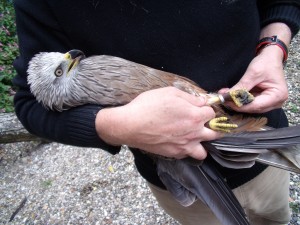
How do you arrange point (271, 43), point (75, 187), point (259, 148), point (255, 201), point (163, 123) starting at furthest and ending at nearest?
point (75, 187), point (255, 201), point (271, 43), point (259, 148), point (163, 123)

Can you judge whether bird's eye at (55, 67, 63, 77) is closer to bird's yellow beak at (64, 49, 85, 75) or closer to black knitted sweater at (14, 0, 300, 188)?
bird's yellow beak at (64, 49, 85, 75)

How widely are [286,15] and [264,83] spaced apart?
0.41 meters

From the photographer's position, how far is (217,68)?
5.18 feet

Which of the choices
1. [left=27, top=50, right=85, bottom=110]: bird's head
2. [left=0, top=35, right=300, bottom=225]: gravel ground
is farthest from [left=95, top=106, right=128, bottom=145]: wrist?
[left=0, top=35, right=300, bottom=225]: gravel ground

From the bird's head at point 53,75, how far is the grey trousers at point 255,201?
0.73 m

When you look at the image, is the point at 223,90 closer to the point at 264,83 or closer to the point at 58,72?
Answer: the point at 264,83

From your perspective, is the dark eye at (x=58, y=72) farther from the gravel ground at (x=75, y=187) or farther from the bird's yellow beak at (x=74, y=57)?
the gravel ground at (x=75, y=187)

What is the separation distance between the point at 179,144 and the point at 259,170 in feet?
2.08

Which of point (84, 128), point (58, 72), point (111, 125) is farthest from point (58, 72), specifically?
point (111, 125)

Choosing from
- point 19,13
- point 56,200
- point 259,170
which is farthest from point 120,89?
point 56,200

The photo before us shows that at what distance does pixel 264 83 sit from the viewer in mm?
1546

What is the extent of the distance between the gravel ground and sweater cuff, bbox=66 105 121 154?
2171 mm

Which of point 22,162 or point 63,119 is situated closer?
point 63,119

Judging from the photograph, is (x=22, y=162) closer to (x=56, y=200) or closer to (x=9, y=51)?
(x=56, y=200)
